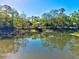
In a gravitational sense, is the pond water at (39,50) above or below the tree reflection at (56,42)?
above

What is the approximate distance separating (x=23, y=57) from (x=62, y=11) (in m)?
44.7

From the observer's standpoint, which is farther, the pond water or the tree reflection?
the tree reflection

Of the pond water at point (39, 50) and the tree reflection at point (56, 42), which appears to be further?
the tree reflection at point (56, 42)

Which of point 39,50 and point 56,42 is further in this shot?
point 56,42

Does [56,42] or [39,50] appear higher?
[39,50]

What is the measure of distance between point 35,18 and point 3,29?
2838cm

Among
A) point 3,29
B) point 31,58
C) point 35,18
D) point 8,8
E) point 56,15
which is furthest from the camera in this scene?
point 35,18

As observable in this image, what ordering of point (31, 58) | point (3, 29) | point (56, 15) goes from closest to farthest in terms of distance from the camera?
point (31, 58), point (3, 29), point (56, 15)

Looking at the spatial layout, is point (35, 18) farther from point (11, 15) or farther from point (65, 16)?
point (11, 15)

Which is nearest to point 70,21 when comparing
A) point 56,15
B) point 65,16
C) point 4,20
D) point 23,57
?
point 65,16

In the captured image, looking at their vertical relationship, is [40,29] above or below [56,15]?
below

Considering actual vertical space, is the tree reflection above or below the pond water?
below

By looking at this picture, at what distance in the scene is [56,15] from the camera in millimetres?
53812

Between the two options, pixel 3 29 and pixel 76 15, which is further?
pixel 76 15
